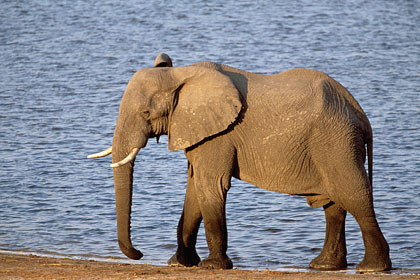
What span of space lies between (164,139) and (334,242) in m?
7.75

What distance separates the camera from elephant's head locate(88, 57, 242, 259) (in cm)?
897

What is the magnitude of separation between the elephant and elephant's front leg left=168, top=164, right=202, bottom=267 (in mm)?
368

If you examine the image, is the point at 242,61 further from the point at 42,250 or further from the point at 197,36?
the point at 42,250

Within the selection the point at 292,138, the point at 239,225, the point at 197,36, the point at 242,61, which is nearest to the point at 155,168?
the point at 239,225

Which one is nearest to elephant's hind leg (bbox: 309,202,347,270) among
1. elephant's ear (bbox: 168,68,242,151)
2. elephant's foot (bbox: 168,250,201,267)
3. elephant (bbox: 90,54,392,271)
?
elephant (bbox: 90,54,392,271)

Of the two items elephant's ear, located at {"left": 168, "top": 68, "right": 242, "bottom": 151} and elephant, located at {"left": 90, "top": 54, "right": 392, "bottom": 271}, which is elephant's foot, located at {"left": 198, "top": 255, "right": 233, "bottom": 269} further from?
elephant's ear, located at {"left": 168, "top": 68, "right": 242, "bottom": 151}

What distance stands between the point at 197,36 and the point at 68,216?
1699cm

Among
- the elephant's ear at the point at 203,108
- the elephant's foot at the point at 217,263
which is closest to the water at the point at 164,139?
the elephant's foot at the point at 217,263

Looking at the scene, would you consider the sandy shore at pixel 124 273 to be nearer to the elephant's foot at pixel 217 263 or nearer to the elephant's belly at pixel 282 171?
the elephant's foot at pixel 217 263

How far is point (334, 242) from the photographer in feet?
31.3

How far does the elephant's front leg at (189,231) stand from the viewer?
953 cm

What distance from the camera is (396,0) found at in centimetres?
3447

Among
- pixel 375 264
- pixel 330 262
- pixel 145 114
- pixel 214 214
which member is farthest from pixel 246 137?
pixel 375 264

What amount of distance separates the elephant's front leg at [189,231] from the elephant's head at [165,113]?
2.17ft
